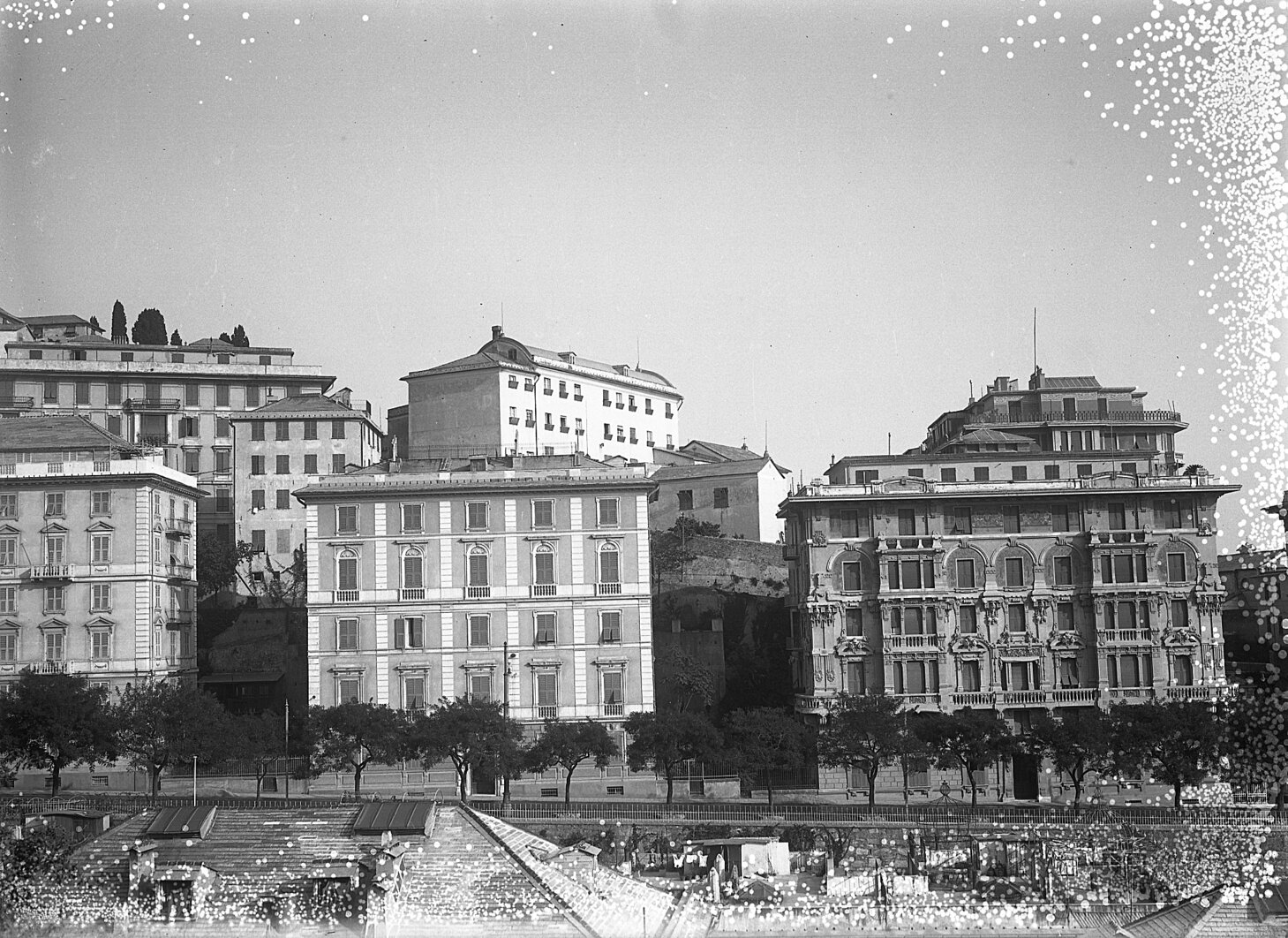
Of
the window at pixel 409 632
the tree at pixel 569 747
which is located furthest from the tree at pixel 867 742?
the window at pixel 409 632

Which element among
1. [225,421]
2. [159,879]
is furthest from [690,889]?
[225,421]

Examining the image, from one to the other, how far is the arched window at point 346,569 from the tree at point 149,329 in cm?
1628

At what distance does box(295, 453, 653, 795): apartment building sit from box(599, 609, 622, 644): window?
0.09 ft

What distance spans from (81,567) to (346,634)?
20.7 feet

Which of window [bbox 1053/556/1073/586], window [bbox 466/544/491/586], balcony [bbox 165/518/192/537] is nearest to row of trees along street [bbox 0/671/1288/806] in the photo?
window [bbox 466/544/491/586]

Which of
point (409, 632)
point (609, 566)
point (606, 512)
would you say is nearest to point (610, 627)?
point (609, 566)

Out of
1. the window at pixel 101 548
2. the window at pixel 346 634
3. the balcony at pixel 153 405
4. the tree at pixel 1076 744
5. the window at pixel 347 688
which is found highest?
the balcony at pixel 153 405

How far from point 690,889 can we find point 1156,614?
1860 cm

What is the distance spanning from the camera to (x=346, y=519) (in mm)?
39312

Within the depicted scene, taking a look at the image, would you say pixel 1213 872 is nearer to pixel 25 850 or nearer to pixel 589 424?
pixel 25 850

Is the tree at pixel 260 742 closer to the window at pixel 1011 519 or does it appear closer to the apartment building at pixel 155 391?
the apartment building at pixel 155 391

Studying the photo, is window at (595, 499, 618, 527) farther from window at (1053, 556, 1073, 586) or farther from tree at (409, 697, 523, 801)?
window at (1053, 556, 1073, 586)

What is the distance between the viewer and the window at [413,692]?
126ft

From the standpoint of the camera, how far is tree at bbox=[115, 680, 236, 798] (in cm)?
3488
